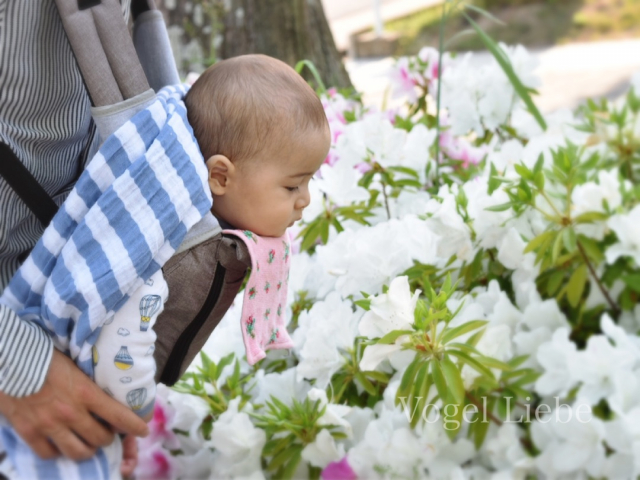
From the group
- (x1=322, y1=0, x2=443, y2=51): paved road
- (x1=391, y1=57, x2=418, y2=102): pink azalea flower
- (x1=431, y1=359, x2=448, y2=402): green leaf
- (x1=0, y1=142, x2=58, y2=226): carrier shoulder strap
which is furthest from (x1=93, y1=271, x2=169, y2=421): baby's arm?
(x1=322, y1=0, x2=443, y2=51): paved road

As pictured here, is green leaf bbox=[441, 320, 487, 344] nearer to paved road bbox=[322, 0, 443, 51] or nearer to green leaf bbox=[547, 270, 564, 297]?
green leaf bbox=[547, 270, 564, 297]

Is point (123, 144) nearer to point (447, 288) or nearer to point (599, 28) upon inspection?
point (447, 288)

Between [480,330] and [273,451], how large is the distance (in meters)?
0.48

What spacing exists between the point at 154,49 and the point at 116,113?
11.0 inches

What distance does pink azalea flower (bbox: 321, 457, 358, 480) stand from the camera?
1.39 meters

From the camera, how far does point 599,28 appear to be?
26.4ft

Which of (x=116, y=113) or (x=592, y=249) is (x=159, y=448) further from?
(x=592, y=249)

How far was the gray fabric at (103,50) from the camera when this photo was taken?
46.2 inches

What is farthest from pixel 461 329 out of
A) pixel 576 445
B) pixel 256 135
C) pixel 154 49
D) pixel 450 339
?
pixel 154 49

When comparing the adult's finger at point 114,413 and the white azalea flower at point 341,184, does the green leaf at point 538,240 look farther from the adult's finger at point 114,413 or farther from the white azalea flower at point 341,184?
the adult's finger at point 114,413

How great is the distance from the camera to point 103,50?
1.20 metres

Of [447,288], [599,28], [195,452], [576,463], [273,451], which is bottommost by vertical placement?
[599,28]

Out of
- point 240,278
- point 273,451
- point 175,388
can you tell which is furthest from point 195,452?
point 240,278

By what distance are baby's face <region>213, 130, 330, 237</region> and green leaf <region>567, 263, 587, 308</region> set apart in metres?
0.45
